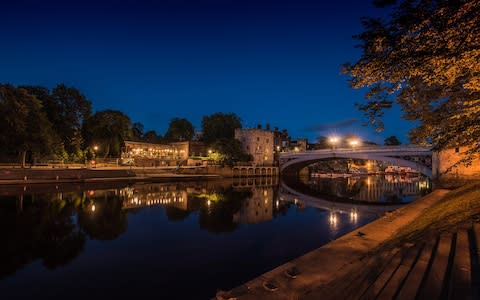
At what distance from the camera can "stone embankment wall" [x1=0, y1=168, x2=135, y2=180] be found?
3250cm

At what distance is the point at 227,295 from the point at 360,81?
6.56m

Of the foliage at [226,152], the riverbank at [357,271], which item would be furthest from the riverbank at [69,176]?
the riverbank at [357,271]

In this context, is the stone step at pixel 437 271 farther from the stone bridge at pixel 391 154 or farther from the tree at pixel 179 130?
the tree at pixel 179 130

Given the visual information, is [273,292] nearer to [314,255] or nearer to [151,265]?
[314,255]

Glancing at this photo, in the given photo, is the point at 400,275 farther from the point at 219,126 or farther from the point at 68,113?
the point at 219,126

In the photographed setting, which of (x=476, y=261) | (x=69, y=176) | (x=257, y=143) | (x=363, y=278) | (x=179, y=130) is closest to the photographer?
(x=476, y=261)

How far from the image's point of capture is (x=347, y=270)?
680cm

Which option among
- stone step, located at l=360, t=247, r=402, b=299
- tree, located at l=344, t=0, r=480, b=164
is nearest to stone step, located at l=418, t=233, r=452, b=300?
stone step, located at l=360, t=247, r=402, b=299

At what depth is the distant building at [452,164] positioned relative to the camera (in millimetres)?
27192

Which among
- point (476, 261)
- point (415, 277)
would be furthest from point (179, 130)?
point (476, 261)

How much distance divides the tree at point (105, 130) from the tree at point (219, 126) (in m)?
25.7

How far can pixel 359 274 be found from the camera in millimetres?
6004

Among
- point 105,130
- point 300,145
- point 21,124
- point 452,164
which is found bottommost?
point 452,164

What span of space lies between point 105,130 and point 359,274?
197 feet
